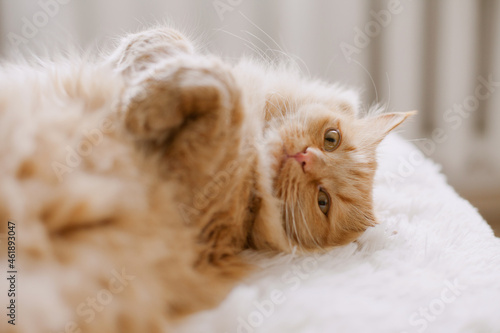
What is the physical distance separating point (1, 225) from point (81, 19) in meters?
1.74

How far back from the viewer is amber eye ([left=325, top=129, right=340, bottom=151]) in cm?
112

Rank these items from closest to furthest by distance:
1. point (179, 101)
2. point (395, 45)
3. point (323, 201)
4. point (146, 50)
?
point (179, 101), point (146, 50), point (323, 201), point (395, 45)

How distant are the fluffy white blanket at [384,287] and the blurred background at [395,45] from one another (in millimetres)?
1279

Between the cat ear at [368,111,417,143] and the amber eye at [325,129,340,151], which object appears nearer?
the amber eye at [325,129,340,151]

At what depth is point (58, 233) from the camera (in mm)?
681

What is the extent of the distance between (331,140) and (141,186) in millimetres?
542

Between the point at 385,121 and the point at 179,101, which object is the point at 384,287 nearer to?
the point at 179,101

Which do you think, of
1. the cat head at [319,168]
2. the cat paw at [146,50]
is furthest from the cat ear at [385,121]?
the cat paw at [146,50]

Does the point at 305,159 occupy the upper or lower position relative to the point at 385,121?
lower

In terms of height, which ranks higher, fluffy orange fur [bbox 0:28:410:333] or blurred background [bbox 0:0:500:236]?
blurred background [bbox 0:0:500:236]

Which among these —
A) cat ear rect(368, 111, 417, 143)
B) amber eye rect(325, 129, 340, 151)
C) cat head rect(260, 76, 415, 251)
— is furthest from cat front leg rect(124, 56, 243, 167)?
cat ear rect(368, 111, 417, 143)

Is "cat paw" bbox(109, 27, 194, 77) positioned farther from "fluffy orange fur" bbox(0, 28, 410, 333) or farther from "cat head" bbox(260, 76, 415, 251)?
"cat head" bbox(260, 76, 415, 251)

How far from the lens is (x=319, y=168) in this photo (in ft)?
3.42

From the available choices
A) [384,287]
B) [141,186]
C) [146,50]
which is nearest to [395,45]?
[146,50]
